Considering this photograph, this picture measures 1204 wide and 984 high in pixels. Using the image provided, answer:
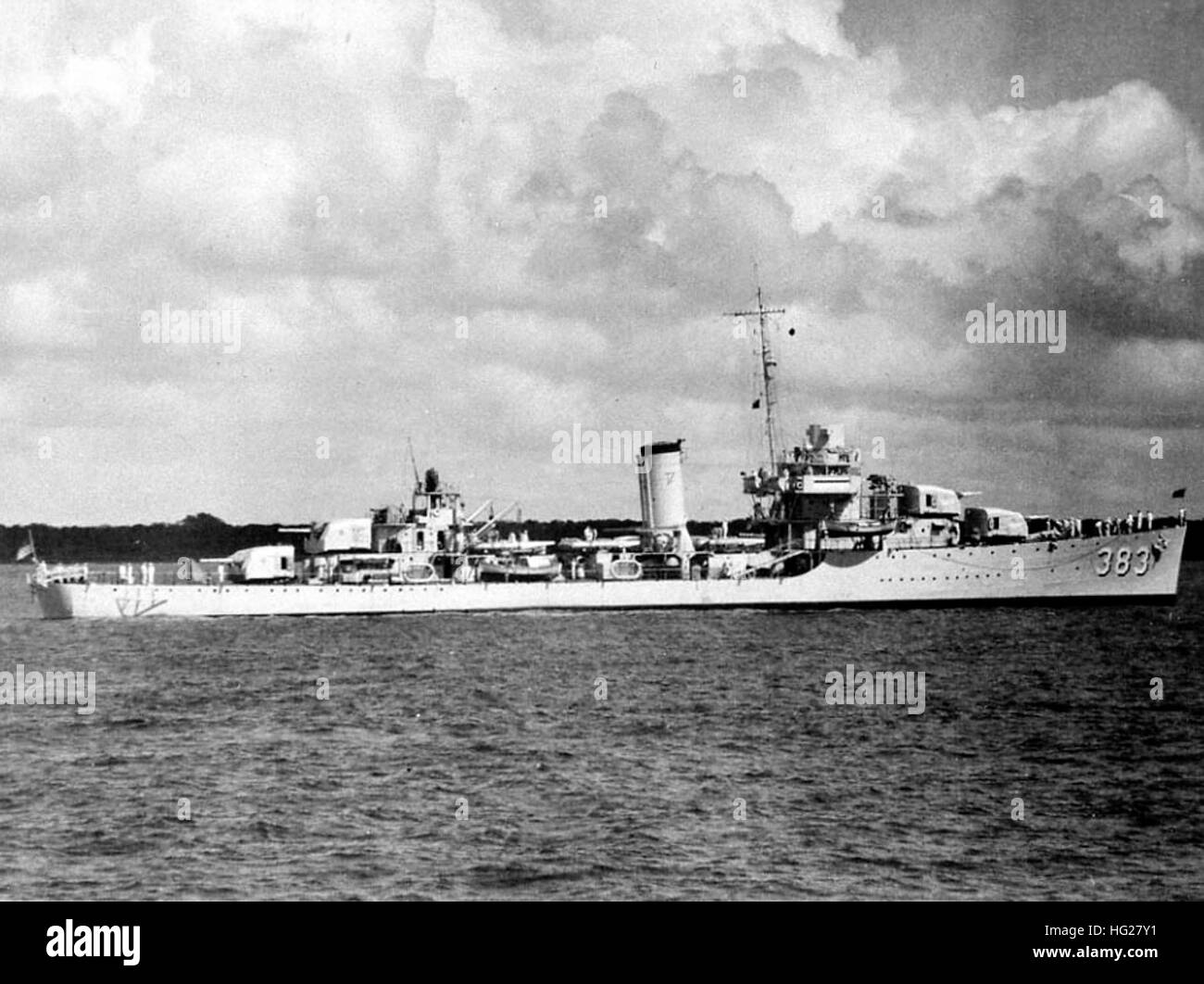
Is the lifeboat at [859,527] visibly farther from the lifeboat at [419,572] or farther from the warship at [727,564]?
the lifeboat at [419,572]

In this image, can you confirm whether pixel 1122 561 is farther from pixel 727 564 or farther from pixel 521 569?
pixel 521 569

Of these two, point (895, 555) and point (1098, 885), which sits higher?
point (895, 555)

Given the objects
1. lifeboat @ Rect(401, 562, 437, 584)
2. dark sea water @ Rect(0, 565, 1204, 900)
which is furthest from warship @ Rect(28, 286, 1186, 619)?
dark sea water @ Rect(0, 565, 1204, 900)

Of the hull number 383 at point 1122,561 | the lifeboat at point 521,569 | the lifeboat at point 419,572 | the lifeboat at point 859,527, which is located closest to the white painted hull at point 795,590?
the hull number 383 at point 1122,561

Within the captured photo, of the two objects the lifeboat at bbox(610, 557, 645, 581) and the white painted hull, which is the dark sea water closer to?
the white painted hull

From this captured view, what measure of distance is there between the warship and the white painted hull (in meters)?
0.05

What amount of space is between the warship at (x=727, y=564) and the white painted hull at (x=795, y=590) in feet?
0.15

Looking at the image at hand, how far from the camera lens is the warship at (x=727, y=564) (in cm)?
4484

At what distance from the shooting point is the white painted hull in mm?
44156

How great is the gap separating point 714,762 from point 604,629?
20.6 metres

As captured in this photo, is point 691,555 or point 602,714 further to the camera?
point 691,555

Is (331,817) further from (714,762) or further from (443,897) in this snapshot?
(714,762)

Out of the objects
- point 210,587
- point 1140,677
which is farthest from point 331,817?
point 210,587

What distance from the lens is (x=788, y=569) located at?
48.4m
